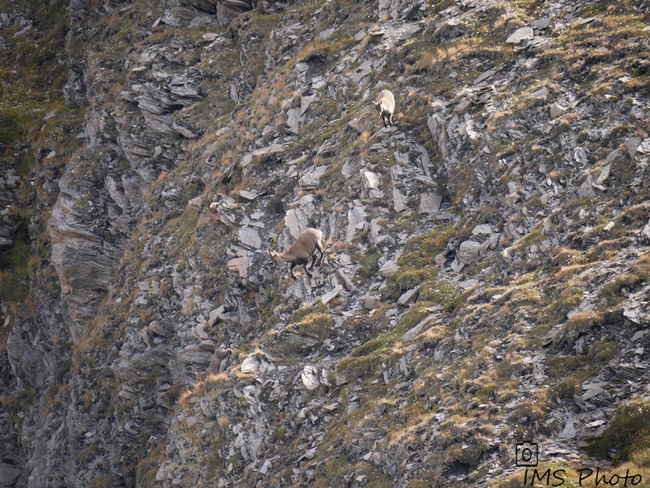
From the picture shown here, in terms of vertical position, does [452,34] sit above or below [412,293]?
above

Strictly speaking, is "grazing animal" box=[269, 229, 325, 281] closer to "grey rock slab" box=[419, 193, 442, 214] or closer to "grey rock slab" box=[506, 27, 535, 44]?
"grey rock slab" box=[419, 193, 442, 214]

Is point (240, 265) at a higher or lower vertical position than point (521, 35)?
lower

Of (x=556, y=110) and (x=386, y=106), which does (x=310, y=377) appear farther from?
(x=556, y=110)

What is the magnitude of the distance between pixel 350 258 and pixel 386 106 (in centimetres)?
543

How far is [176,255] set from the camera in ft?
88.5

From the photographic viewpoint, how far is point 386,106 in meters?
18.9

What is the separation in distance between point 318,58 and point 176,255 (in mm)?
11232

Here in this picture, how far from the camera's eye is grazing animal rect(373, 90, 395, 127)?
18.8m

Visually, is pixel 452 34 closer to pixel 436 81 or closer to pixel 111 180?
Answer: pixel 436 81

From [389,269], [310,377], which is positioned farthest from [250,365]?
[389,269]

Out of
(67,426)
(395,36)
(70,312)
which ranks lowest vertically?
(67,426)

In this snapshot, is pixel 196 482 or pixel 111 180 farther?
pixel 111 180

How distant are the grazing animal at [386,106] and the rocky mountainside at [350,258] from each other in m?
0.37

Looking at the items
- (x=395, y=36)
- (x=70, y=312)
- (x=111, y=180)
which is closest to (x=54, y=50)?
(x=111, y=180)
